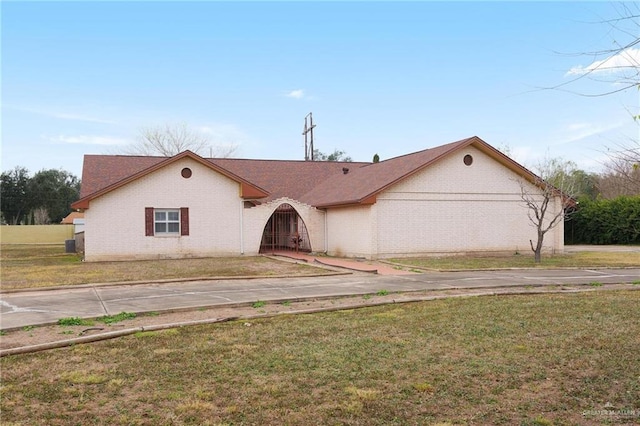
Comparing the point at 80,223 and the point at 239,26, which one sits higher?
the point at 239,26

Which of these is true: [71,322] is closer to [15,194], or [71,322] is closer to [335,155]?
[15,194]

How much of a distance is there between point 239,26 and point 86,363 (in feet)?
39.7

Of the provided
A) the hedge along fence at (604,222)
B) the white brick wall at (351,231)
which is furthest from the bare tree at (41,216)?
the hedge along fence at (604,222)

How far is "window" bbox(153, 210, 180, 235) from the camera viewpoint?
23.6 meters

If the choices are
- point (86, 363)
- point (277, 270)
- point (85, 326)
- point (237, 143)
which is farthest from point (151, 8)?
point (237, 143)

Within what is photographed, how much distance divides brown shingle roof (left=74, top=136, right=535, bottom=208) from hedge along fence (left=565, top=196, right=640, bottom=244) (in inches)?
558

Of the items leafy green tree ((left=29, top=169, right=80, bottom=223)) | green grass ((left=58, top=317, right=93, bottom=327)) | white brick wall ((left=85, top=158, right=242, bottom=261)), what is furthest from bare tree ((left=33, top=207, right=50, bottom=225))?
green grass ((left=58, top=317, right=93, bottom=327))

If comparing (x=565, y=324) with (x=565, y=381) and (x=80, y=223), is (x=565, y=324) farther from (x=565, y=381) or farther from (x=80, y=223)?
(x=80, y=223)

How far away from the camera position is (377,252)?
21.8 m

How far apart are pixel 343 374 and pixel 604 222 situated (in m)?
34.4

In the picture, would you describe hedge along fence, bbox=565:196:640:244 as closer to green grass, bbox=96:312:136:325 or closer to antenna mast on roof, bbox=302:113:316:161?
antenna mast on roof, bbox=302:113:316:161

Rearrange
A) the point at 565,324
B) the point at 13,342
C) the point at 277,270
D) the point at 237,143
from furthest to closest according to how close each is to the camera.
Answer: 1. the point at 237,143
2. the point at 277,270
3. the point at 565,324
4. the point at 13,342

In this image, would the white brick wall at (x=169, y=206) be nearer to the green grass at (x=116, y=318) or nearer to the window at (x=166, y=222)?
the window at (x=166, y=222)

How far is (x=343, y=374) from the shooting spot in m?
5.59
